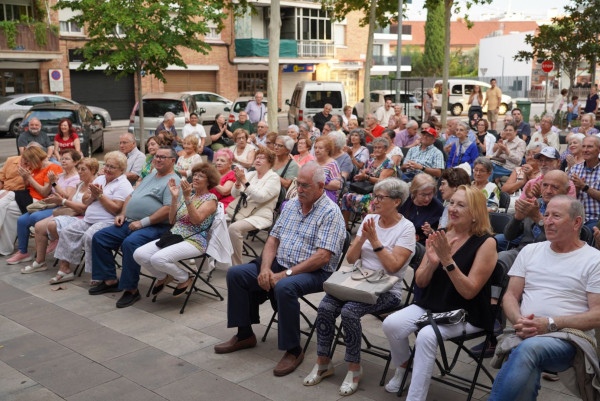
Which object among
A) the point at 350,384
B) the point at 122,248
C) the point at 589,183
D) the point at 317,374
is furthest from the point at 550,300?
the point at 122,248

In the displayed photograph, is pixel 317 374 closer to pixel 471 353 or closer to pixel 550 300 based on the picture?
pixel 471 353

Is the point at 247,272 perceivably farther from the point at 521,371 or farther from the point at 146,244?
the point at 521,371

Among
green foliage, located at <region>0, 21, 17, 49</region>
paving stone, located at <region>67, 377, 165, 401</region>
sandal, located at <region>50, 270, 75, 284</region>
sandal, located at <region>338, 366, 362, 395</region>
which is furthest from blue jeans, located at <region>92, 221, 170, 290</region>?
green foliage, located at <region>0, 21, 17, 49</region>

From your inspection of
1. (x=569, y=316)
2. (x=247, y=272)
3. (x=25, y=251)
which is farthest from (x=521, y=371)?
(x=25, y=251)

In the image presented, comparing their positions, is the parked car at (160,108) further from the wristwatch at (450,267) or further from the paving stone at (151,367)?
the wristwatch at (450,267)

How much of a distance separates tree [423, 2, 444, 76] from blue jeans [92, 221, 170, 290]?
65.4 m

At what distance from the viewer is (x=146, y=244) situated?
6574 mm

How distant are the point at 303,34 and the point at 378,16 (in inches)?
738

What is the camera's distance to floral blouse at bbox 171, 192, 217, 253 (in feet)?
21.2

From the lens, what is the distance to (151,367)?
520 centimetres

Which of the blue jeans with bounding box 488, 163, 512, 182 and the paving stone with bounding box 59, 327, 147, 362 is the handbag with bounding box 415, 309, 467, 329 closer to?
the paving stone with bounding box 59, 327, 147, 362

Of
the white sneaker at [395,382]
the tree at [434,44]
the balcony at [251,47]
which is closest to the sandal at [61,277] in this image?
the white sneaker at [395,382]

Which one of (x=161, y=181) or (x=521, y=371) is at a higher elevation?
(x=161, y=181)

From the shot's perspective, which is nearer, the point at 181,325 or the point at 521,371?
the point at 521,371
